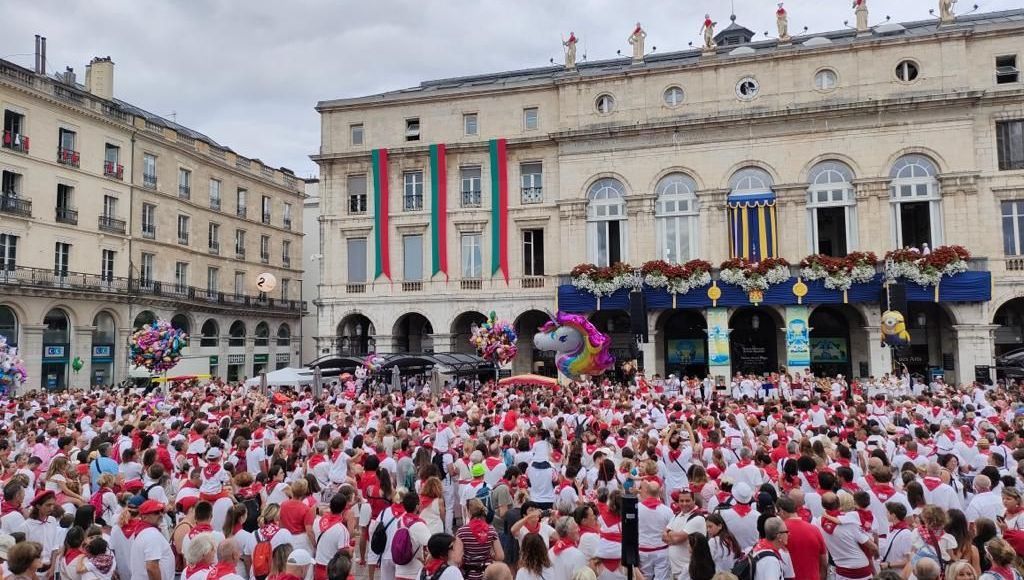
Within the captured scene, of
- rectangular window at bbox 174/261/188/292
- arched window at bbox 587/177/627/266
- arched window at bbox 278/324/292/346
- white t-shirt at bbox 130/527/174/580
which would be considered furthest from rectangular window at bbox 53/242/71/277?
white t-shirt at bbox 130/527/174/580

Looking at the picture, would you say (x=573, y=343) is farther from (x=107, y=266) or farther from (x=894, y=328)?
(x=107, y=266)

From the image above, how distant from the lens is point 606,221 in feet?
116

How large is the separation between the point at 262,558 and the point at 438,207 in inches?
1181

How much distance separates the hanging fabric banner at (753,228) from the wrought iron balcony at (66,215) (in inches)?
1310

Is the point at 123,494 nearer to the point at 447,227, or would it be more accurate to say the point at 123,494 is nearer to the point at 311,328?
the point at 447,227

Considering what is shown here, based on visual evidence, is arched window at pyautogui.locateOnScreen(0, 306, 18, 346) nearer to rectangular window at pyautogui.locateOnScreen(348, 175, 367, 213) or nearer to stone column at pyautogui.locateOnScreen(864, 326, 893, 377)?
rectangular window at pyautogui.locateOnScreen(348, 175, 367, 213)

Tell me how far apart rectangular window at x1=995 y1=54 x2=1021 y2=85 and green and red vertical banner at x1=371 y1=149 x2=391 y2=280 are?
2829 cm

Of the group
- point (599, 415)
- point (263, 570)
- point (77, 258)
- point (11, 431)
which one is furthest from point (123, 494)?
point (77, 258)

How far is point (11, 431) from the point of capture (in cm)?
1533

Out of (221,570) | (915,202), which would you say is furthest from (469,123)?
(221,570)

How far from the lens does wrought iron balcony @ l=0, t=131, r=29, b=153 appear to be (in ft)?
115

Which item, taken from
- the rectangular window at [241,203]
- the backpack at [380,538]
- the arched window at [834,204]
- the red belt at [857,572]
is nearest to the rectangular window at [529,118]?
the arched window at [834,204]

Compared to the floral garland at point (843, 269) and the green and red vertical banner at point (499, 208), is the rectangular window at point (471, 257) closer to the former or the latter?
the green and red vertical banner at point (499, 208)

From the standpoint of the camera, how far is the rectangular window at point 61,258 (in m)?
37.4
